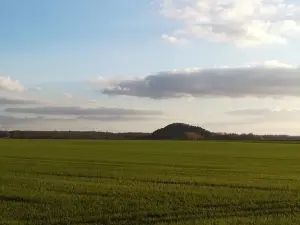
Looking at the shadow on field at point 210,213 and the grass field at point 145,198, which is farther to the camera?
the grass field at point 145,198

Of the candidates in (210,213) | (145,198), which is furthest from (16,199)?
(210,213)

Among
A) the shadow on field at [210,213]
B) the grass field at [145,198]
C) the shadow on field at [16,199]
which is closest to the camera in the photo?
the shadow on field at [210,213]

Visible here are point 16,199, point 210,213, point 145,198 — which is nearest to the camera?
point 210,213

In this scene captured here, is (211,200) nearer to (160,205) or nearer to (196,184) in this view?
(160,205)

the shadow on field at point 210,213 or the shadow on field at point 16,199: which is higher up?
the shadow on field at point 16,199

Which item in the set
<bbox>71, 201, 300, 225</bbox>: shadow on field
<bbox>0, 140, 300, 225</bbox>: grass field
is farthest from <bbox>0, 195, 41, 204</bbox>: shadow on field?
<bbox>71, 201, 300, 225</bbox>: shadow on field

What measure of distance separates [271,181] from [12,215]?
16393mm

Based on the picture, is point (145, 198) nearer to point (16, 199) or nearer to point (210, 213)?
point (210, 213)

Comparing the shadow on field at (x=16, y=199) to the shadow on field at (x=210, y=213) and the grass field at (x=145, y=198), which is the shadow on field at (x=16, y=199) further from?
the shadow on field at (x=210, y=213)

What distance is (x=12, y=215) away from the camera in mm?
16781

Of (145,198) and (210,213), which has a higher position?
(145,198)

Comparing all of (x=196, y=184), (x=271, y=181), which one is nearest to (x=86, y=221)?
(x=196, y=184)

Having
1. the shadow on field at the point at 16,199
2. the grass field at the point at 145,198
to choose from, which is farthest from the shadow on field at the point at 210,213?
the shadow on field at the point at 16,199

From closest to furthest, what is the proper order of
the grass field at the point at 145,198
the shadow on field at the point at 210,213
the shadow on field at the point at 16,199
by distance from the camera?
the shadow on field at the point at 210,213, the grass field at the point at 145,198, the shadow on field at the point at 16,199
